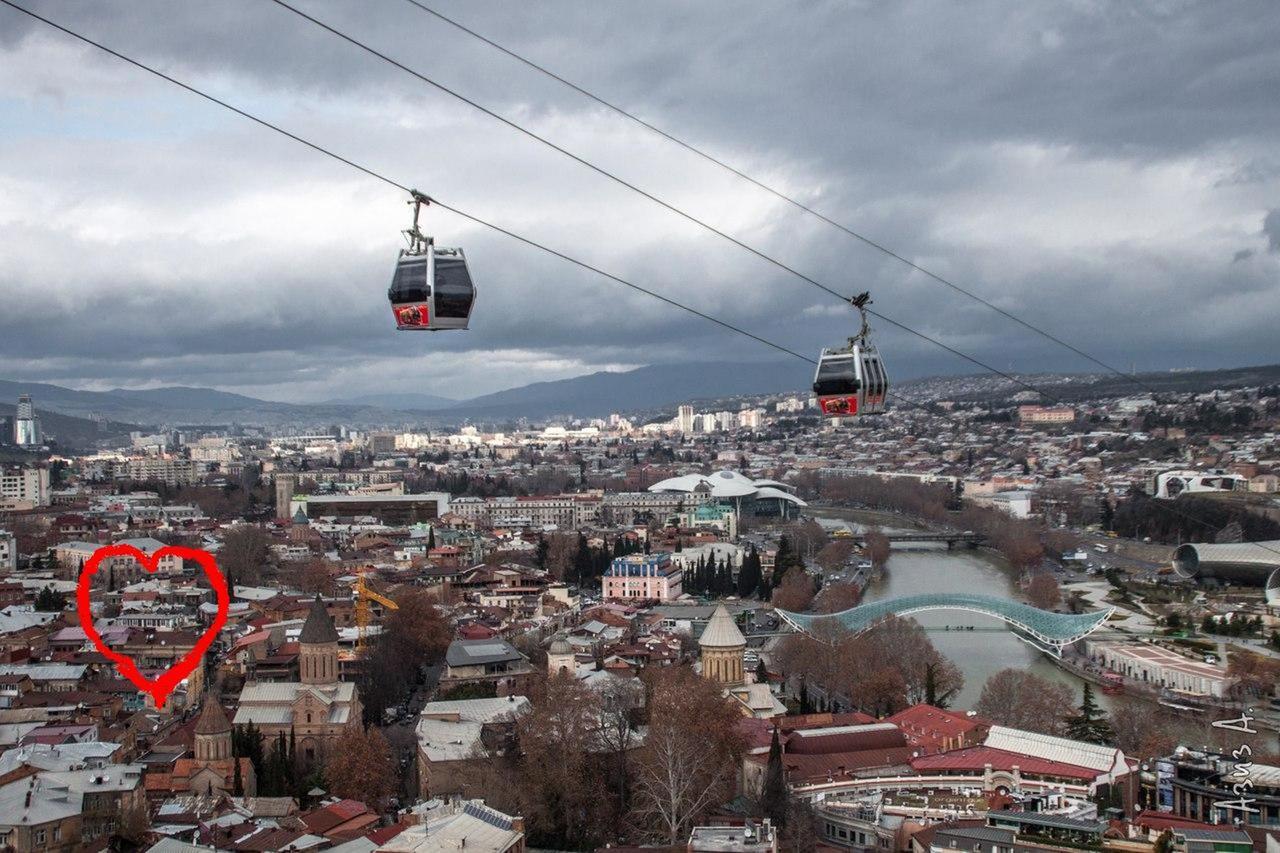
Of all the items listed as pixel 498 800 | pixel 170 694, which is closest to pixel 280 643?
pixel 170 694

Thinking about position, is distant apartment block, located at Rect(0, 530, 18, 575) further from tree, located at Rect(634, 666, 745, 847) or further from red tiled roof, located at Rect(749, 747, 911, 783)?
red tiled roof, located at Rect(749, 747, 911, 783)

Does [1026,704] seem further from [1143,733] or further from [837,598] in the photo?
[837,598]

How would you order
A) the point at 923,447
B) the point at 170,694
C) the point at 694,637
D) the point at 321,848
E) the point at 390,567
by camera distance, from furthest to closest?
the point at 923,447 < the point at 390,567 < the point at 694,637 < the point at 170,694 < the point at 321,848

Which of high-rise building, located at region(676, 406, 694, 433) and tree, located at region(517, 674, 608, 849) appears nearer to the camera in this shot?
tree, located at region(517, 674, 608, 849)

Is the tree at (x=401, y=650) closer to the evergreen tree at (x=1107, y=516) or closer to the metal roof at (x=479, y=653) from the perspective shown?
the metal roof at (x=479, y=653)

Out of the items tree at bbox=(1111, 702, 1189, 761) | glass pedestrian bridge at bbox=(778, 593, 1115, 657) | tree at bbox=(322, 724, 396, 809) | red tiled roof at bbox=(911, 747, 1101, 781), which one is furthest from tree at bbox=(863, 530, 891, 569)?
tree at bbox=(322, 724, 396, 809)

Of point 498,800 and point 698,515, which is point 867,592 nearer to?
point 698,515

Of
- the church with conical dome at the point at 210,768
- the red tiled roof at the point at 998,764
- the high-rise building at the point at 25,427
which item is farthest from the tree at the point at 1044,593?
the high-rise building at the point at 25,427

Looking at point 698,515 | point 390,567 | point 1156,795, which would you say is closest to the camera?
point 1156,795
